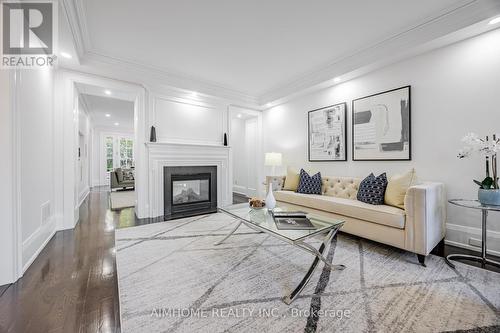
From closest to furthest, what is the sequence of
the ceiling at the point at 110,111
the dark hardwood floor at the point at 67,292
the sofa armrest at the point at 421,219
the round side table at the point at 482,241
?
the dark hardwood floor at the point at 67,292, the round side table at the point at 482,241, the sofa armrest at the point at 421,219, the ceiling at the point at 110,111

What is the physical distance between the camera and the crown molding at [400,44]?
7.07 feet

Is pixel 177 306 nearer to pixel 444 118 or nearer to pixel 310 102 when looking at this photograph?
pixel 444 118

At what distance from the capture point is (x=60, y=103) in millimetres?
3137

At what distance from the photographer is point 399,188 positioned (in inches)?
99.3

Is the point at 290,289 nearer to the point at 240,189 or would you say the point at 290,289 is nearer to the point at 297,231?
the point at 297,231

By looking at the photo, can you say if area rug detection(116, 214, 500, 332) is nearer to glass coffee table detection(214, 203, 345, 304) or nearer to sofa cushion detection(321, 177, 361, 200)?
glass coffee table detection(214, 203, 345, 304)

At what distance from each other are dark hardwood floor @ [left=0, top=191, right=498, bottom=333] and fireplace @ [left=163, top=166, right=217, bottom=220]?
1.41 meters

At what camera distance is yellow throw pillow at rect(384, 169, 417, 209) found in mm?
2484

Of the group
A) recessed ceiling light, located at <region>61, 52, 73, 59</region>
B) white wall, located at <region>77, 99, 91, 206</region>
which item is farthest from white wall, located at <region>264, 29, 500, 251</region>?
white wall, located at <region>77, 99, 91, 206</region>

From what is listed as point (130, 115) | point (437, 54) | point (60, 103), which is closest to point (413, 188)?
point (437, 54)

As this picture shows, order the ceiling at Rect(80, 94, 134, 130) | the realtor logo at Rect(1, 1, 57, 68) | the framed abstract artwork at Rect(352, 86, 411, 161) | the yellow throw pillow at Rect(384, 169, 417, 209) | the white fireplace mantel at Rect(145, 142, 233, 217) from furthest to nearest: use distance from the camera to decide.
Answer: the ceiling at Rect(80, 94, 134, 130) → the white fireplace mantel at Rect(145, 142, 233, 217) → the framed abstract artwork at Rect(352, 86, 411, 161) → the yellow throw pillow at Rect(384, 169, 417, 209) → the realtor logo at Rect(1, 1, 57, 68)

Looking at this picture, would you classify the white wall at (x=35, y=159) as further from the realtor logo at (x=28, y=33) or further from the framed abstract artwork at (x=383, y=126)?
the framed abstract artwork at (x=383, y=126)

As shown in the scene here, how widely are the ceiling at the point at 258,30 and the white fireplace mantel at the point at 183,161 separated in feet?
4.80

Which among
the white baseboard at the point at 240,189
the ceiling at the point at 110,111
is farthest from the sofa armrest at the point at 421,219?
the ceiling at the point at 110,111
